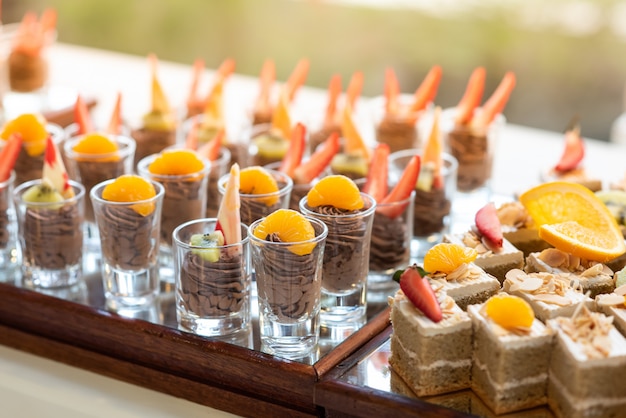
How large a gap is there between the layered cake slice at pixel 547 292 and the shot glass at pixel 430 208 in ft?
1.38

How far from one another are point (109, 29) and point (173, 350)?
16.9 feet

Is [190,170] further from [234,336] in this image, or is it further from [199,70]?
[199,70]

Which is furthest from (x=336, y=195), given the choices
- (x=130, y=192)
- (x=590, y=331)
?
(x=590, y=331)

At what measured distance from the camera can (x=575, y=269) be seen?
1498 millimetres

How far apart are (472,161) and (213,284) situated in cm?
79

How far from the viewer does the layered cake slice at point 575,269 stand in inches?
57.4

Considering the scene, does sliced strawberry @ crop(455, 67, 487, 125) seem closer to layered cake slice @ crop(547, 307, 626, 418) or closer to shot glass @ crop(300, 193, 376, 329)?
shot glass @ crop(300, 193, 376, 329)

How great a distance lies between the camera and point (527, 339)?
1.29m

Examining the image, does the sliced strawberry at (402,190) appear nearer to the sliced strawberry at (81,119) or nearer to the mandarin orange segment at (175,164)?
the mandarin orange segment at (175,164)

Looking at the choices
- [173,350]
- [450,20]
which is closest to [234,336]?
[173,350]

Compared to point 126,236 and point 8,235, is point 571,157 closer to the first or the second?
point 126,236

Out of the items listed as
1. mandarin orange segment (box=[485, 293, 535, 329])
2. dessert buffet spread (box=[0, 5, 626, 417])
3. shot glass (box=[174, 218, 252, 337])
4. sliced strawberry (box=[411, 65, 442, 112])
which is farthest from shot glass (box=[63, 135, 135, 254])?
mandarin orange segment (box=[485, 293, 535, 329])

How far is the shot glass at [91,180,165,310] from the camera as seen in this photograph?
163cm

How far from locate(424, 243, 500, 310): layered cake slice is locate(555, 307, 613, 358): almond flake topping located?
150 mm
